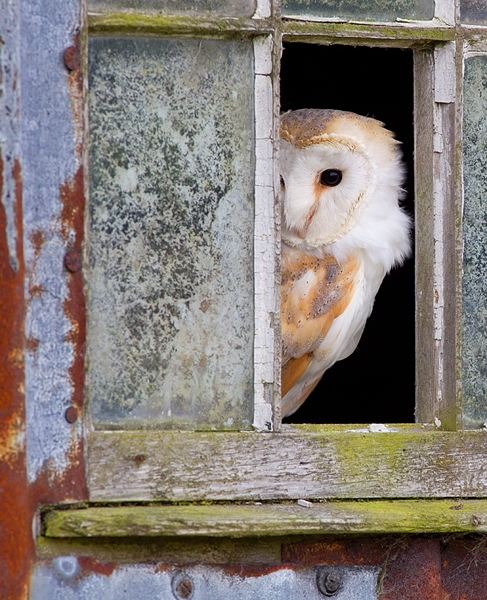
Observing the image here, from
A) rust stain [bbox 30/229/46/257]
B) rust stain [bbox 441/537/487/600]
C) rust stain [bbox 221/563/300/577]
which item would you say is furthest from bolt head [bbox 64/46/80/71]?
rust stain [bbox 441/537/487/600]

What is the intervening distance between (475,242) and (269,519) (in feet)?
3.10

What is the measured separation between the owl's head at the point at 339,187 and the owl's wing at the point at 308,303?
7 cm

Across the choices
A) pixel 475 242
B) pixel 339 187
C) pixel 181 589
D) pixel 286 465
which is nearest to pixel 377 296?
pixel 339 187

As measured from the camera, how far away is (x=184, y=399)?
2387 millimetres

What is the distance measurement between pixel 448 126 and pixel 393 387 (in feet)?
6.95

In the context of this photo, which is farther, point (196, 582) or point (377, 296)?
point (377, 296)

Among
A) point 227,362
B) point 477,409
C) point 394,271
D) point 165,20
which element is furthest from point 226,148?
point 394,271

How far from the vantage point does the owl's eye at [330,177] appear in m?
3.46

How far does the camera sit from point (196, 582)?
2320 mm

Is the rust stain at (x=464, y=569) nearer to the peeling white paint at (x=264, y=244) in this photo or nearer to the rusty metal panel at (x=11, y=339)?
the peeling white paint at (x=264, y=244)

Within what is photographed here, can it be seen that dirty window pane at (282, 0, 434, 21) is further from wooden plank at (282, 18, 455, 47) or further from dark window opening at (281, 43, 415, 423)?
dark window opening at (281, 43, 415, 423)

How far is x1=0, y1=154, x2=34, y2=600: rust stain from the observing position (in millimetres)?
2174

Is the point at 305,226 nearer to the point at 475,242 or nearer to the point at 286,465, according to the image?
the point at 475,242

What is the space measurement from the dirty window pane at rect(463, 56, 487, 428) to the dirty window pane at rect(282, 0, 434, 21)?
0.19 metres
